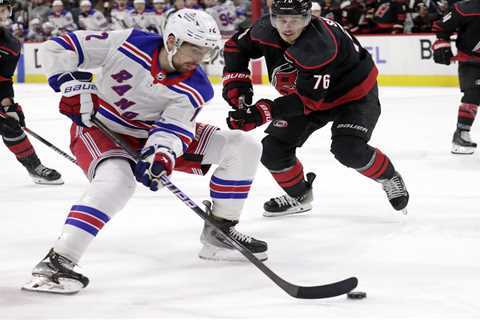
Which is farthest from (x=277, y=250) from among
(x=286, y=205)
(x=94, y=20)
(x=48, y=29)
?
(x=48, y=29)

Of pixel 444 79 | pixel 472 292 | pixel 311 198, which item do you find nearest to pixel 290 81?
pixel 311 198

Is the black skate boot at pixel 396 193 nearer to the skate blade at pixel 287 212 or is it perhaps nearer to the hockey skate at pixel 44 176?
the skate blade at pixel 287 212

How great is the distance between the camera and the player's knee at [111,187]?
2604mm

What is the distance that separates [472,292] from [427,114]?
4.84m

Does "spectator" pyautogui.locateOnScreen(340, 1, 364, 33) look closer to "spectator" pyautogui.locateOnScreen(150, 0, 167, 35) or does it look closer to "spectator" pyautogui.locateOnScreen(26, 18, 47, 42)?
"spectator" pyautogui.locateOnScreen(150, 0, 167, 35)

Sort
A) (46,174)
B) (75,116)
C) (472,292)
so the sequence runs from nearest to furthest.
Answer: (472,292) < (75,116) < (46,174)

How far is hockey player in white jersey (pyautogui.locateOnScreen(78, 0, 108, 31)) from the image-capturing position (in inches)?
555

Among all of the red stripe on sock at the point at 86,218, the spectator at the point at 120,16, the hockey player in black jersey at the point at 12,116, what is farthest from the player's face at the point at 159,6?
the red stripe on sock at the point at 86,218

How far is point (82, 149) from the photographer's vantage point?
9.35ft

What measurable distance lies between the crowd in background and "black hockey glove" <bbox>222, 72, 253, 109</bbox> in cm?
602

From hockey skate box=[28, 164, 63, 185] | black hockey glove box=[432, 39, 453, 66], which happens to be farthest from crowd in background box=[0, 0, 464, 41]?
hockey skate box=[28, 164, 63, 185]

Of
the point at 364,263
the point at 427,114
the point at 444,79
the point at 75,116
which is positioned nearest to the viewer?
the point at 75,116

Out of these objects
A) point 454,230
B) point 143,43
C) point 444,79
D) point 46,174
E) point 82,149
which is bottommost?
point 444,79

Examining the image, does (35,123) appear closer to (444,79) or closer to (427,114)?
(427,114)
